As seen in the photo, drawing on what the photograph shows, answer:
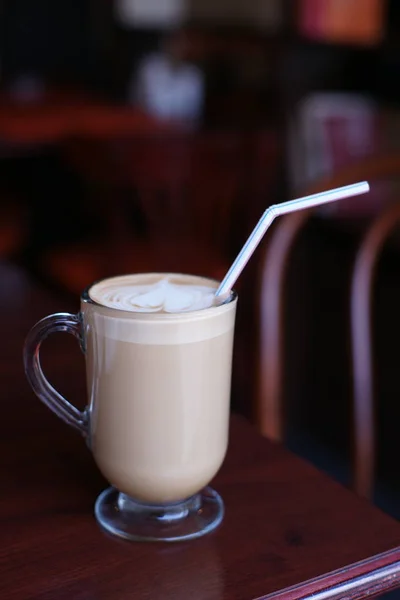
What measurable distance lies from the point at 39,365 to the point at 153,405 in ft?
0.29

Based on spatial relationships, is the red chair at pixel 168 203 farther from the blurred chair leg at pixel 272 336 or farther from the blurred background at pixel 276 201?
the blurred chair leg at pixel 272 336

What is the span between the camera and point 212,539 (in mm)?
495

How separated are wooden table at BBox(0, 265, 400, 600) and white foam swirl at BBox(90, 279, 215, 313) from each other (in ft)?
0.43

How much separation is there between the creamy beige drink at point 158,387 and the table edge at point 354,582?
9cm

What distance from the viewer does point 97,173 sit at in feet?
5.74

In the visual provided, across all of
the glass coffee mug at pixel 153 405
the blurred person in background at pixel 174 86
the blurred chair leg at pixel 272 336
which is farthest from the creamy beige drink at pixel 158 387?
the blurred person in background at pixel 174 86

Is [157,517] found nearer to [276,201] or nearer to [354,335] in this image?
[354,335]

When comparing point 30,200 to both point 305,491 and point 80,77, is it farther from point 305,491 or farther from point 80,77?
point 305,491

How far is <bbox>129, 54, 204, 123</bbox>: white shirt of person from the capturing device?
111 inches

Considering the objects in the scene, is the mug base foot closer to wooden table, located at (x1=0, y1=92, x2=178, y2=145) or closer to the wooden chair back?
the wooden chair back

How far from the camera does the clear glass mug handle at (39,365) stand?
1.71 ft

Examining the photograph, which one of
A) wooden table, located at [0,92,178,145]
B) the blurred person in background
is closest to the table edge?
wooden table, located at [0,92,178,145]

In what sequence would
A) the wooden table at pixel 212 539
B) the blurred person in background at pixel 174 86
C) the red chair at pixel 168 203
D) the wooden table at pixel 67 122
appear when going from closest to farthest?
the wooden table at pixel 212 539
the red chair at pixel 168 203
the wooden table at pixel 67 122
the blurred person in background at pixel 174 86

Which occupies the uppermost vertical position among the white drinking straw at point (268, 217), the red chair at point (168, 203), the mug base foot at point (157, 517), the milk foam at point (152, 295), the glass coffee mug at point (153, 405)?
the white drinking straw at point (268, 217)
